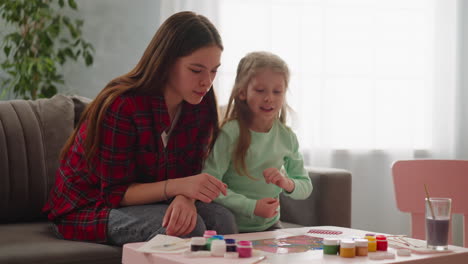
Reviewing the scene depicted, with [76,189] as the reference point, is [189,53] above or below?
above

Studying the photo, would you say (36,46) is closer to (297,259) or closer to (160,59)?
(160,59)

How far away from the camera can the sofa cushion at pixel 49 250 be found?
1542 millimetres

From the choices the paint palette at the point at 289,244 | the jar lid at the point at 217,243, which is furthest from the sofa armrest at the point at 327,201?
the jar lid at the point at 217,243

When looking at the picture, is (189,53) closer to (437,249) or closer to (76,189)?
(76,189)

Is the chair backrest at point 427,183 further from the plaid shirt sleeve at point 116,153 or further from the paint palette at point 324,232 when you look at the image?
the plaid shirt sleeve at point 116,153

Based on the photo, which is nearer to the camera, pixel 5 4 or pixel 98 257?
pixel 98 257

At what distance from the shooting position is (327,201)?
2170 millimetres

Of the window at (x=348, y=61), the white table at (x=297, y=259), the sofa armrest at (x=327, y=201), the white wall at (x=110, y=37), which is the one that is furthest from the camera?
the window at (x=348, y=61)

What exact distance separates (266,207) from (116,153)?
0.44 m

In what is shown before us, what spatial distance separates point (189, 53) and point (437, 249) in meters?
0.82

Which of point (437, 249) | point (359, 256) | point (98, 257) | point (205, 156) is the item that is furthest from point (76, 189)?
point (437, 249)

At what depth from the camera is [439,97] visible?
3688 millimetres

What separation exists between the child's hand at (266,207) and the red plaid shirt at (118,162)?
225mm

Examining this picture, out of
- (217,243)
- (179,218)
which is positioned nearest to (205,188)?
(179,218)
